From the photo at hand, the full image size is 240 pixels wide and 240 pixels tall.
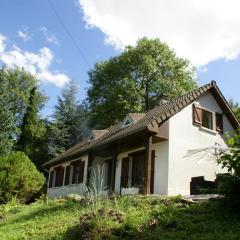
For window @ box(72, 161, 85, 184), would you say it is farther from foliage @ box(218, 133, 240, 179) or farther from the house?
foliage @ box(218, 133, 240, 179)

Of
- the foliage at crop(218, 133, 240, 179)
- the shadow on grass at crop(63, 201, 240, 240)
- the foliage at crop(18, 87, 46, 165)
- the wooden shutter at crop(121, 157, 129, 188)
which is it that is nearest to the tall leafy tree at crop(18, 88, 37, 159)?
the foliage at crop(18, 87, 46, 165)

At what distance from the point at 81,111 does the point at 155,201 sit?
1442 inches

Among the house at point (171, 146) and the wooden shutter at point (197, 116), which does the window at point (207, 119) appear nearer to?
the house at point (171, 146)

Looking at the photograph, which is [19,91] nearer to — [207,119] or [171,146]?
[207,119]

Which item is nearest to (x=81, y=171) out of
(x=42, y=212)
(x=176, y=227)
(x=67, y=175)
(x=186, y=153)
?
(x=67, y=175)

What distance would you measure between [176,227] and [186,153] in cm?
1016

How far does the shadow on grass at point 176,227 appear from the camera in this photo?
7.92 meters

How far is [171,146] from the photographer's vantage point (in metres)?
18.0

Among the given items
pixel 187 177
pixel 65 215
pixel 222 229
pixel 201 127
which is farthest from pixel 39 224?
pixel 201 127

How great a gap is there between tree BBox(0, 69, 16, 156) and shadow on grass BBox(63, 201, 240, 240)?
82.2 feet

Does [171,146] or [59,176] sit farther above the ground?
[171,146]

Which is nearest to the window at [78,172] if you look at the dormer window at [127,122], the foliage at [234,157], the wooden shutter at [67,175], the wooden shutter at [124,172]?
the wooden shutter at [67,175]

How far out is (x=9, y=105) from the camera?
35.8 metres

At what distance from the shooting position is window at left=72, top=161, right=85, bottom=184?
25.0 metres
